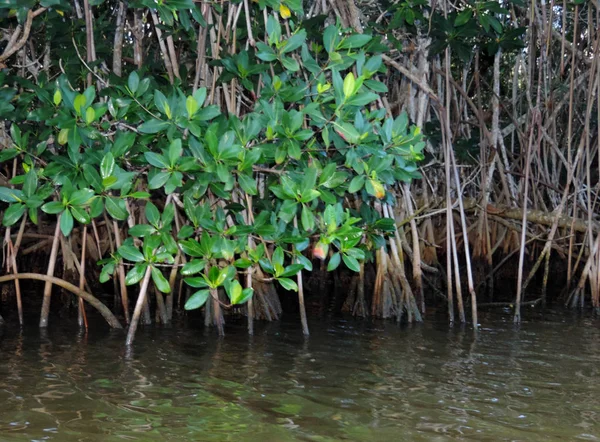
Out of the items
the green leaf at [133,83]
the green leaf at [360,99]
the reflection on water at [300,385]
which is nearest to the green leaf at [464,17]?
the green leaf at [360,99]

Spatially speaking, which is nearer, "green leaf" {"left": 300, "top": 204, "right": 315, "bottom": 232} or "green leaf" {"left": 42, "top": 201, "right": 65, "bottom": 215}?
"green leaf" {"left": 42, "top": 201, "right": 65, "bottom": 215}

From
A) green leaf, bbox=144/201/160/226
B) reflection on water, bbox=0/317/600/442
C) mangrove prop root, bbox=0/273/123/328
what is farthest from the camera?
mangrove prop root, bbox=0/273/123/328

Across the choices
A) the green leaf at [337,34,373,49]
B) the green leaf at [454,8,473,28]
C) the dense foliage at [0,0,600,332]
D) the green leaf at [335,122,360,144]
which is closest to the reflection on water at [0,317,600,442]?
the dense foliage at [0,0,600,332]

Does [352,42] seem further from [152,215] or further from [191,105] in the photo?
[152,215]

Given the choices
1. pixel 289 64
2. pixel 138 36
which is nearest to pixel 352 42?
pixel 289 64

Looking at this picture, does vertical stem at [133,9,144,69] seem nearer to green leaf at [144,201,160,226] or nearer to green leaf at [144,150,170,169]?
green leaf at [144,201,160,226]

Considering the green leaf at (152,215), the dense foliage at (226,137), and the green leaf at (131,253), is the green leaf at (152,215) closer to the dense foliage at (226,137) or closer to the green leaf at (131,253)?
the dense foliage at (226,137)

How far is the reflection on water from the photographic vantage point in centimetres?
258

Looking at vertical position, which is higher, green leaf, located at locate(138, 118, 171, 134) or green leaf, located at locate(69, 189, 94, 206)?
green leaf, located at locate(138, 118, 171, 134)

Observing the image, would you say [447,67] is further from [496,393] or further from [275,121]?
[496,393]

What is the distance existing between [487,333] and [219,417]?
223 cm

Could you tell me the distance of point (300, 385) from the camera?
10.4ft

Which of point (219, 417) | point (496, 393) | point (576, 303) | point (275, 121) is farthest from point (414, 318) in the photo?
point (219, 417)

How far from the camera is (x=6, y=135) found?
4051 mm
